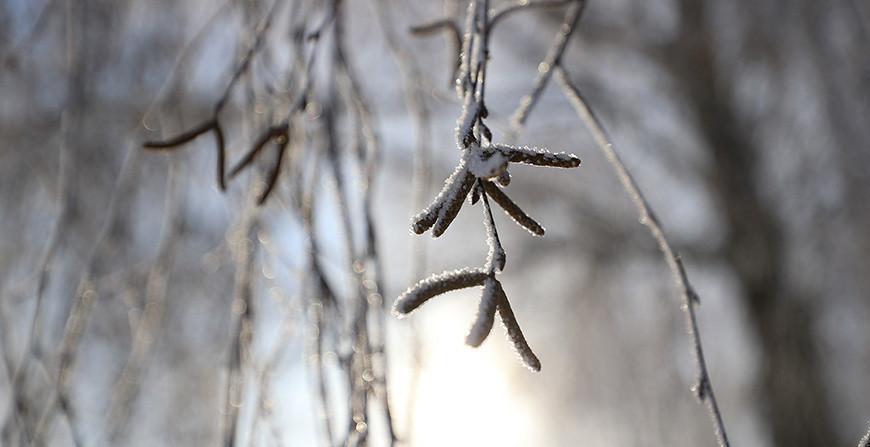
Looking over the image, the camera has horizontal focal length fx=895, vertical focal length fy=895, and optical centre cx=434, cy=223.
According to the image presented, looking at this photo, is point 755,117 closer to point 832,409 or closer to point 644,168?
point 644,168

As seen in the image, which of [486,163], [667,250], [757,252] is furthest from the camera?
[757,252]

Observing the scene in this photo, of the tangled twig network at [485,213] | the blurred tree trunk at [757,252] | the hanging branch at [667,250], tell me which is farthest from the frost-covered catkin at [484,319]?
the blurred tree trunk at [757,252]

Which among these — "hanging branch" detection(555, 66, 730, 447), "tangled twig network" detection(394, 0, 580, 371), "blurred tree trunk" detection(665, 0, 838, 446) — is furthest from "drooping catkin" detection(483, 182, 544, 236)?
"blurred tree trunk" detection(665, 0, 838, 446)

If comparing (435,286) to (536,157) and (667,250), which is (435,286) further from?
(667,250)

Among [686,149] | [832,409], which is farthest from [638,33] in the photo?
[832,409]

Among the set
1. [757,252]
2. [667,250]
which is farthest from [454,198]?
[757,252]

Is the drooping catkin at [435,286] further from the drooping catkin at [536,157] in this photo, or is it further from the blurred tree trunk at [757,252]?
the blurred tree trunk at [757,252]

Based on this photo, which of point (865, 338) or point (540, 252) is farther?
point (540, 252)
